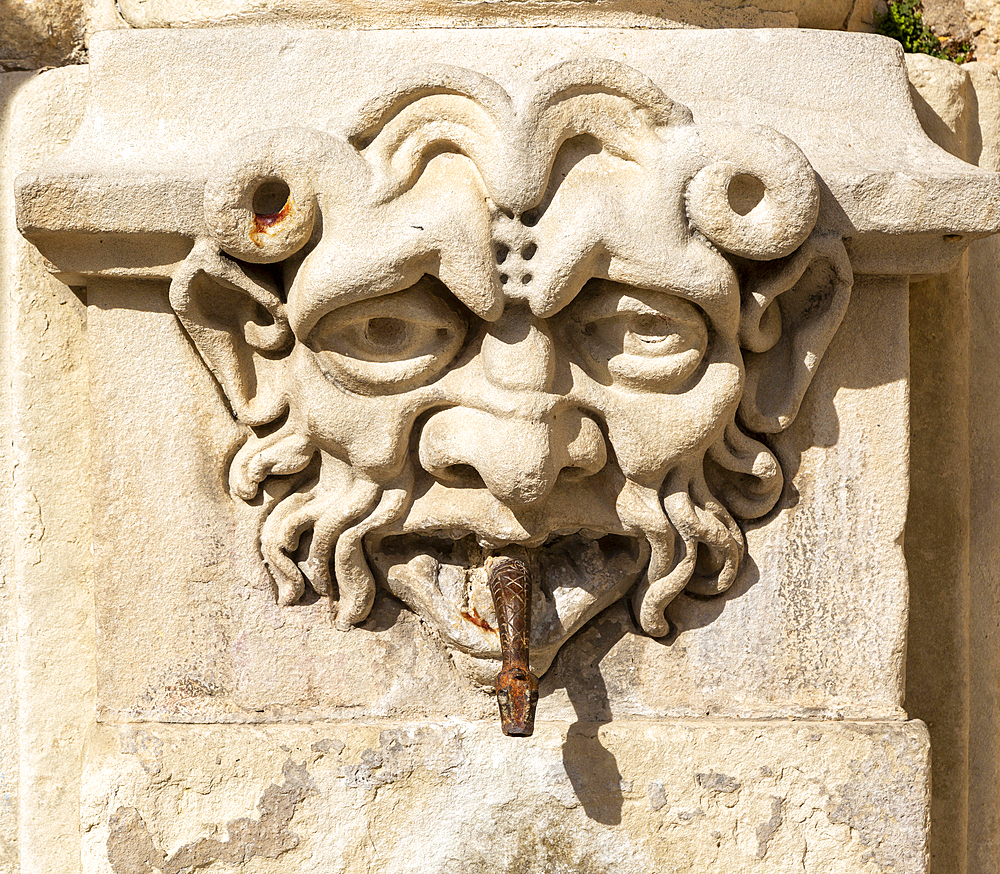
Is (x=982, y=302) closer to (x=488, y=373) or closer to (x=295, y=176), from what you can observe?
(x=488, y=373)

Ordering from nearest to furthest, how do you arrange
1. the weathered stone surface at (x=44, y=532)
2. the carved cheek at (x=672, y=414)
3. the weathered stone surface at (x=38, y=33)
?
the carved cheek at (x=672, y=414) < the weathered stone surface at (x=44, y=532) < the weathered stone surface at (x=38, y=33)

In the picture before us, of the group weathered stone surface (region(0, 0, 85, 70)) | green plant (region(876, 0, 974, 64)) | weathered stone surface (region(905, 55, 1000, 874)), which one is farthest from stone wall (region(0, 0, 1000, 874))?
green plant (region(876, 0, 974, 64))

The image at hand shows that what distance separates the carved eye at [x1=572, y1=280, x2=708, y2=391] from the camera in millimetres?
1396

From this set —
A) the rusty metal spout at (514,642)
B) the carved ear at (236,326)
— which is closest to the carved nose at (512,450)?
the rusty metal spout at (514,642)

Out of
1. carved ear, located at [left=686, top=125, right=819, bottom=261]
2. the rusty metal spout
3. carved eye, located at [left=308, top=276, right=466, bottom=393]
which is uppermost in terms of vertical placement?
carved ear, located at [left=686, top=125, right=819, bottom=261]

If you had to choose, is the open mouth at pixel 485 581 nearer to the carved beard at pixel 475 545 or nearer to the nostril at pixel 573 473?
the carved beard at pixel 475 545

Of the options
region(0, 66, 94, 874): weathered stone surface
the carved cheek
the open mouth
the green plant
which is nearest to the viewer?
the carved cheek

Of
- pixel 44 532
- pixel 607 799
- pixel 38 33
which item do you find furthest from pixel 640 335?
pixel 38 33

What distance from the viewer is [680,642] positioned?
1614 mm

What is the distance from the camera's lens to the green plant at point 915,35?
199cm

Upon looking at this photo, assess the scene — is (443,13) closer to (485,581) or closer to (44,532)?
(485,581)

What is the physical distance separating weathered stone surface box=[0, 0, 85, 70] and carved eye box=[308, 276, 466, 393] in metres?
0.81

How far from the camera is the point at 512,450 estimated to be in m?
1.36

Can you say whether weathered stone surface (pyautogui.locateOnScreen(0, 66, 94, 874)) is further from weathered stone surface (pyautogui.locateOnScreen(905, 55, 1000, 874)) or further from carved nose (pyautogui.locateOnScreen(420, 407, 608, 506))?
weathered stone surface (pyautogui.locateOnScreen(905, 55, 1000, 874))
